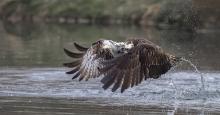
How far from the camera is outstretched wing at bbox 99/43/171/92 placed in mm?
9133

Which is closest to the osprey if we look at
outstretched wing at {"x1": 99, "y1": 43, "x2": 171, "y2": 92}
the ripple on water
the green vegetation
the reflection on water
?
outstretched wing at {"x1": 99, "y1": 43, "x2": 171, "y2": 92}

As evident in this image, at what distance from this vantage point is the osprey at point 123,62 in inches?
363

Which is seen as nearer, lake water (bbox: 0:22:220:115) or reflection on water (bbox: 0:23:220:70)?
lake water (bbox: 0:22:220:115)

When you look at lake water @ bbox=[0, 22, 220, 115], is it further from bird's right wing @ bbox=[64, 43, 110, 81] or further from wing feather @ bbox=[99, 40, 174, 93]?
wing feather @ bbox=[99, 40, 174, 93]

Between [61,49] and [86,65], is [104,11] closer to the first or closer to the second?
[61,49]

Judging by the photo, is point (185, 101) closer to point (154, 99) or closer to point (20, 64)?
point (154, 99)

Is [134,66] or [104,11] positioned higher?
[104,11]

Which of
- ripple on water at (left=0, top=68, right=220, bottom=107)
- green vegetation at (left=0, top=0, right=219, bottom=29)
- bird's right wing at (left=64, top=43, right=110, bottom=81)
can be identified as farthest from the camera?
green vegetation at (left=0, top=0, right=219, bottom=29)

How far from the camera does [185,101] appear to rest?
1128 centimetres

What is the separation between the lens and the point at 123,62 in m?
9.41

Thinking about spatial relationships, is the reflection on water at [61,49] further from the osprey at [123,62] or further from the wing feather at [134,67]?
the wing feather at [134,67]

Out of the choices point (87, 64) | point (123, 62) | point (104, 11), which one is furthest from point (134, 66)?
point (104, 11)

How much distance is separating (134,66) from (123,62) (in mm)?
180

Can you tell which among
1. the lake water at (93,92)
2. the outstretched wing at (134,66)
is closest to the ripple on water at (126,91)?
the lake water at (93,92)
